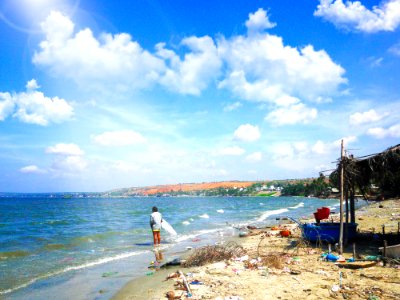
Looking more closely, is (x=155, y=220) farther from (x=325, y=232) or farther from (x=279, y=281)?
(x=279, y=281)

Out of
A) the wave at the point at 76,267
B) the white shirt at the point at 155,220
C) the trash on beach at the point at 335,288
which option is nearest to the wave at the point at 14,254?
the wave at the point at 76,267

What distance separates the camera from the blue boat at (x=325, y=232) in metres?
12.3

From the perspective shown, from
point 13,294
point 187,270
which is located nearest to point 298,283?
point 187,270

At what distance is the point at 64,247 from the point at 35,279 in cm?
757

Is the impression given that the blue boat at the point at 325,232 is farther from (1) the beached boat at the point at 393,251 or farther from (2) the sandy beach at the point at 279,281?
(1) the beached boat at the point at 393,251

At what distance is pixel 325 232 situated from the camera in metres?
12.5

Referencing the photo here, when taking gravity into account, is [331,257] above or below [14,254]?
above

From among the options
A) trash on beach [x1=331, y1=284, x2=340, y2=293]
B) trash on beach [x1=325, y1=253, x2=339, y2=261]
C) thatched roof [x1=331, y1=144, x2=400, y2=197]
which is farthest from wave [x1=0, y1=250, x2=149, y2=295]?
thatched roof [x1=331, y1=144, x2=400, y2=197]

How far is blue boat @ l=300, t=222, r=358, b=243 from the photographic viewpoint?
12328 millimetres

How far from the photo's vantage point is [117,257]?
14289mm

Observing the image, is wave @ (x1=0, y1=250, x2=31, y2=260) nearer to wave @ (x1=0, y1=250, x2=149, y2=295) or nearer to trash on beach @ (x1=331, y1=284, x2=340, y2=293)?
wave @ (x1=0, y1=250, x2=149, y2=295)

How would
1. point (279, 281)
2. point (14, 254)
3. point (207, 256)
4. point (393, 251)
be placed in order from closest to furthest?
point (279, 281)
point (393, 251)
point (207, 256)
point (14, 254)

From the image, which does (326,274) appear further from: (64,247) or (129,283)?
(64,247)

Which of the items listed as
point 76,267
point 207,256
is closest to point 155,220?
point 76,267
